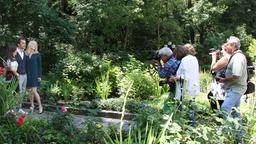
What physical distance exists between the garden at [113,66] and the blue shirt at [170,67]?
569mm

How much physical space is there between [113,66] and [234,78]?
6405mm

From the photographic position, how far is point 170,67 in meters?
7.20

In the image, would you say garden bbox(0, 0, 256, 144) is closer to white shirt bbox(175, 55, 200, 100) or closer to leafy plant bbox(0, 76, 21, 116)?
leafy plant bbox(0, 76, 21, 116)

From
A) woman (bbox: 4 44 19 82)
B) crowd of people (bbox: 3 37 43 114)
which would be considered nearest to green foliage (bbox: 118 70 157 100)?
crowd of people (bbox: 3 37 43 114)

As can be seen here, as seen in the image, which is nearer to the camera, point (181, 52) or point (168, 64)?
point (181, 52)

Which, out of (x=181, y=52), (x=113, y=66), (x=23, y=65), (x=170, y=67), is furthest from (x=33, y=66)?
(x=113, y=66)

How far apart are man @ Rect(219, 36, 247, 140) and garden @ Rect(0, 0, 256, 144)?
0.64ft

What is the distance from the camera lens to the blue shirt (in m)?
7.21

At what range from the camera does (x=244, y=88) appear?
6.64m

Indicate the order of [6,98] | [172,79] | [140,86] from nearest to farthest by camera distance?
[6,98] < [172,79] < [140,86]

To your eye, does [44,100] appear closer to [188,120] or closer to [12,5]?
[12,5]

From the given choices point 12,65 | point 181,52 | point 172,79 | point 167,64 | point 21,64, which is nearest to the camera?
point 181,52

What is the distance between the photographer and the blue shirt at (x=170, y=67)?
284 inches

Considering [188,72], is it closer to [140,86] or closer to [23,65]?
[23,65]
